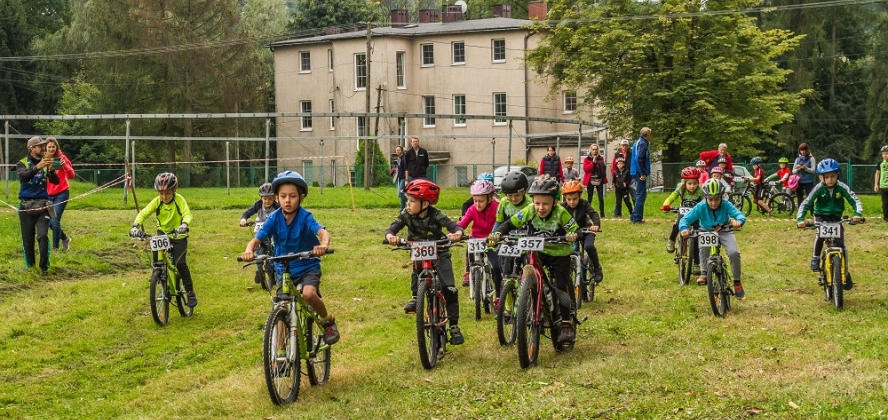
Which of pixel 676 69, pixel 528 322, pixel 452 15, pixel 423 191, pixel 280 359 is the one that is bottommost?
pixel 280 359

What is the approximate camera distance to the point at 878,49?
204ft

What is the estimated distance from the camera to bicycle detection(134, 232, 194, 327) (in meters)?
14.3

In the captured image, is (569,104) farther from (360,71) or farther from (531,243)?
(531,243)

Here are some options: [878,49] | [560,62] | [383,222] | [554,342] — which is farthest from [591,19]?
[554,342]

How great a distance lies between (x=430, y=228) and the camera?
37.1ft

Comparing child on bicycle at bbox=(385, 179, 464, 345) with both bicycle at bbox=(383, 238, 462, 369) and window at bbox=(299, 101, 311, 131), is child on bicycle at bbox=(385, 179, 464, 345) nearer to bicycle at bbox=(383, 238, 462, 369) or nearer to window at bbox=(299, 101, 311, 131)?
bicycle at bbox=(383, 238, 462, 369)

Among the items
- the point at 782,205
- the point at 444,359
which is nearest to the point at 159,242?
the point at 444,359

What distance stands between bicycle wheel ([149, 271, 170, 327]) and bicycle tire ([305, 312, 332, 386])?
4300mm

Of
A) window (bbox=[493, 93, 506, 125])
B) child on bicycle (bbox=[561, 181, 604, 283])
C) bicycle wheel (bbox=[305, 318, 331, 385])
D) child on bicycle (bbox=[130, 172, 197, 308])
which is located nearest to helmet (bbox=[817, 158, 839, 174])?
child on bicycle (bbox=[561, 181, 604, 283])

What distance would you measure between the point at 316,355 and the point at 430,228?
6.22ft

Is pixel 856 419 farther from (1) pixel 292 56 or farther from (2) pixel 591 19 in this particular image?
(1) pixel 292 56

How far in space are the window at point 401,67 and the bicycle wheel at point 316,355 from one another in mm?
55735

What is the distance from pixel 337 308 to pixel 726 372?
6.87 metres

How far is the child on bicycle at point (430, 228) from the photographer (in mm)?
10992
